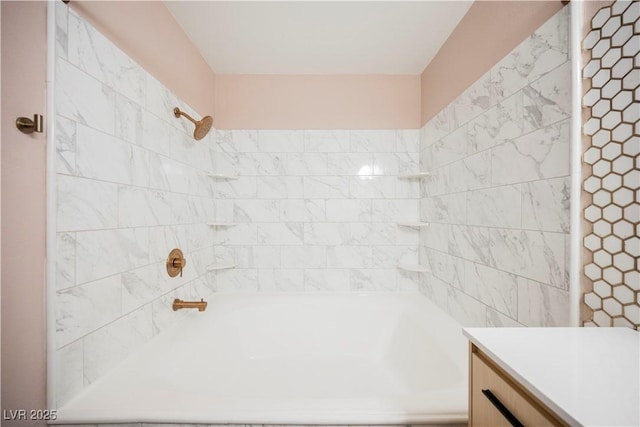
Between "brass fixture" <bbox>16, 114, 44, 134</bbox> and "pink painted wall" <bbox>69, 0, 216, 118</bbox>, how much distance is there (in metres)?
0.44

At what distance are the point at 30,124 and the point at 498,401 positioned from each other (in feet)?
4.63

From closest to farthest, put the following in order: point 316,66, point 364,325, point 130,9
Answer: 1. point 130,9
2. point 364,325
3. point 316,66

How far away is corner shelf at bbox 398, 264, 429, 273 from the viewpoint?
200 cm

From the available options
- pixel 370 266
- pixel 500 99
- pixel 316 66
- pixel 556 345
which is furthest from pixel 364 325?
pixel 316 66

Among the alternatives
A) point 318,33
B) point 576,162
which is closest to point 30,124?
point 318,33

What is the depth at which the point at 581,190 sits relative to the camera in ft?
2.77

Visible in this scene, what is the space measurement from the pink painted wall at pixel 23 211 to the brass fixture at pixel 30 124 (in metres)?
0.02

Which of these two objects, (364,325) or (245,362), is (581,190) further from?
(245,362)

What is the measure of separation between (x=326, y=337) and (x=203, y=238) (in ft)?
3.72

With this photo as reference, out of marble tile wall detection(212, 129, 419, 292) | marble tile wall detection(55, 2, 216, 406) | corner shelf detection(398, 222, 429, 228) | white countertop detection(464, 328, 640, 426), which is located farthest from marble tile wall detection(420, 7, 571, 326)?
marble tile wall detection(55, 2, 216, 406)

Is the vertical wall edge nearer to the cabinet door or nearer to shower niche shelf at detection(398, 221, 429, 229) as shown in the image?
the cabinet door

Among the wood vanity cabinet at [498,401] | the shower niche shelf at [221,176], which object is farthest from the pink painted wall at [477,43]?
the shower niche shelf at [221,176]

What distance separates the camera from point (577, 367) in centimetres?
55

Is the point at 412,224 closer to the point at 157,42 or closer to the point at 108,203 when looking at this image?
the point at 108,203
